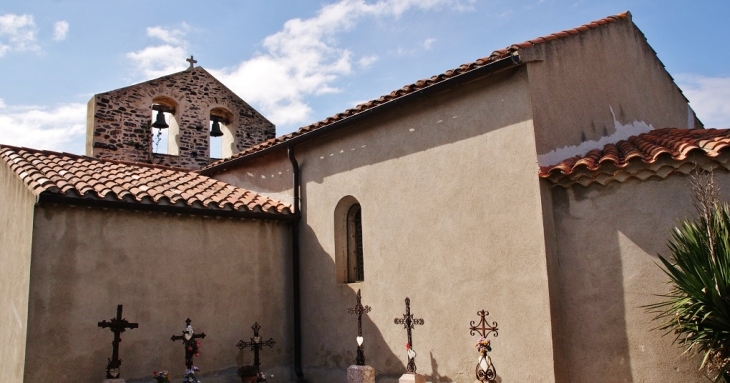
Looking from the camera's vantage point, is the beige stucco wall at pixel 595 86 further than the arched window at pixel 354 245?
No

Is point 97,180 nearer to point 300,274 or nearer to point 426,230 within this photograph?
point 300,274

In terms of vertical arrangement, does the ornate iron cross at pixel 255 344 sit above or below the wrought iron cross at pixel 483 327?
below

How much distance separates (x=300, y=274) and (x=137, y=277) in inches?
126

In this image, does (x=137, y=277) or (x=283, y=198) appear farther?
(x=283, y=198)

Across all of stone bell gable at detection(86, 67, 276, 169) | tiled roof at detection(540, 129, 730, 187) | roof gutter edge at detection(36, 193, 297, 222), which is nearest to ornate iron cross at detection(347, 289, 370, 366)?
roof gutter edge at detection(36, 193, 297, 222)

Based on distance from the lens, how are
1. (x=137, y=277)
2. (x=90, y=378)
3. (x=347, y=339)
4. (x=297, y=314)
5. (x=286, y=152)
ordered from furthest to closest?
1. (x=286, y=152)
2. (x=297, y=314)
3. (x=347, y=339)
4. (x=137, y=277)
5. (x=90, y=378)

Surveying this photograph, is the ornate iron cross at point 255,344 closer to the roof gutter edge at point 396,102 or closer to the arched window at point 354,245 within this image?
the arched window at point 354,245

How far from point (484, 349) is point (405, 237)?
2518 mm

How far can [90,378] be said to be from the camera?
28.7 feet

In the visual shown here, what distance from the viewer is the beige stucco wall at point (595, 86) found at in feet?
28.0

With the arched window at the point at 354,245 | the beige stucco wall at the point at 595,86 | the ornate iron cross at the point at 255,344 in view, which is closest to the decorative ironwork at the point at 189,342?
the ornate iron cross at the point at 255,344

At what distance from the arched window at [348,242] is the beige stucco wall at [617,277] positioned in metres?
4.06

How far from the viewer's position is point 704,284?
20.3 ft

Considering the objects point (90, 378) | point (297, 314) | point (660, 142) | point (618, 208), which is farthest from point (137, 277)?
point (660, 142)
